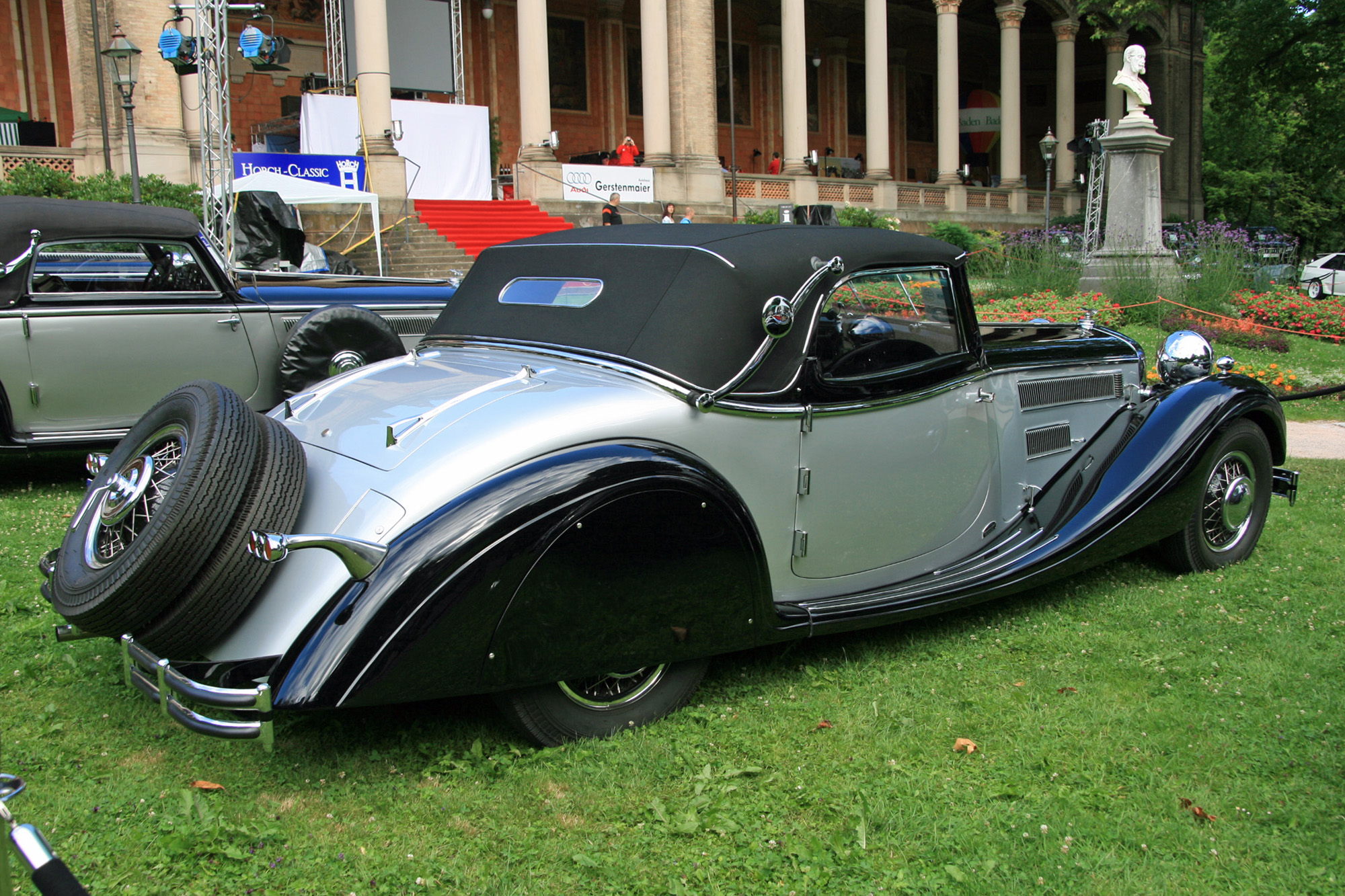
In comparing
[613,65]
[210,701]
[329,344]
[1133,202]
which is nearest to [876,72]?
[613,65]

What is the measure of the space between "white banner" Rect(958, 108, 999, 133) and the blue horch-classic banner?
93.9ft

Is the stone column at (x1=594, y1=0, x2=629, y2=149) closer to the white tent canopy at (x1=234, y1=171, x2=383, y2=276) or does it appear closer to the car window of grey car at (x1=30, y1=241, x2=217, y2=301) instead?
the white tent canopy at (x1=234, y1=171, x2=383, y2=276)

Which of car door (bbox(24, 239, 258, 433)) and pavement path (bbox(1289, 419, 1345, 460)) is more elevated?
car door (bbox(24, 239, 258, 433))

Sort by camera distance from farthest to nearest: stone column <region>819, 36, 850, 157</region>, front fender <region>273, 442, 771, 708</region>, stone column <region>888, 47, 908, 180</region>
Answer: stone column <region>888, 47, 908, 180</region> < stone column <region>819, 36, 850, 157</region> < front fender <region>273, 442, 771, 708</region>

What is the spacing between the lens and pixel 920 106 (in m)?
43.8

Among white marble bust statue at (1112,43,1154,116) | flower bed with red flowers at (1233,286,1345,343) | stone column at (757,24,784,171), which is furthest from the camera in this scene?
stone column at (757,24,784,171)

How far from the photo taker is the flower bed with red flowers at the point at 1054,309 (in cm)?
1375

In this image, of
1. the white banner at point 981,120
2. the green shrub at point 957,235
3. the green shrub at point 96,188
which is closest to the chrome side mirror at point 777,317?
the green shrub at point 96,188

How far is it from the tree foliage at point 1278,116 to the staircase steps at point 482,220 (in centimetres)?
1993

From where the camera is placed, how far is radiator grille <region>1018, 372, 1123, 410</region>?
4.72 metres

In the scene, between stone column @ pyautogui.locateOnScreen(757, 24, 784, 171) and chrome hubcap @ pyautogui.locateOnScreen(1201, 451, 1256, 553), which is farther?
stone column @ pyautogui.locateOnScreen(757, 24, 784, 171)

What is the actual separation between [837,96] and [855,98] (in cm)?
111

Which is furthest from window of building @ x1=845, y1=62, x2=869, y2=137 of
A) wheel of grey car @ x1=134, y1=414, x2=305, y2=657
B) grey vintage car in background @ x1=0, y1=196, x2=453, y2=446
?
wheel of grey car @ x1=134, y1=414, x2=305, y2=657

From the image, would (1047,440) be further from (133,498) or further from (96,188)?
(96,188)
